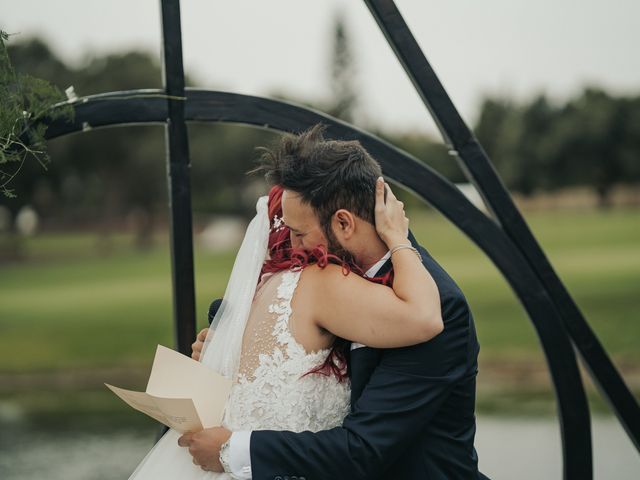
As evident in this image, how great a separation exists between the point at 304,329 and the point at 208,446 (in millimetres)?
405

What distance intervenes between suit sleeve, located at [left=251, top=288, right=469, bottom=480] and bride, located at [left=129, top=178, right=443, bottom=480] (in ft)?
0.29

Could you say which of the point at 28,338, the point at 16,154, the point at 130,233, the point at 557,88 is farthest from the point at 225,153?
the point at 16,154

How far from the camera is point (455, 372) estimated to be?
2.28 metres

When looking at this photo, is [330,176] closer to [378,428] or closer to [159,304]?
[378,428]

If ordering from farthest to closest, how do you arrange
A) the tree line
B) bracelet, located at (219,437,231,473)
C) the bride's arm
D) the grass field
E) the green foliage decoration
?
the tree line, the grass field, the green foliage decoration, bracelet, located at (219,437,231,473), the bride's arm

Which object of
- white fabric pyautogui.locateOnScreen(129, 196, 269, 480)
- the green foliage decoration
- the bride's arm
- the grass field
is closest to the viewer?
the bride's arm

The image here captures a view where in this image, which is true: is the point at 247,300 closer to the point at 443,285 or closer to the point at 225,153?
the point at 443,285

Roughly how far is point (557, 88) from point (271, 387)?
35842 millimetres

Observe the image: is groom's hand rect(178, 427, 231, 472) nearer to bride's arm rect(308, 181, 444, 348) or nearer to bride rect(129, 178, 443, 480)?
bride rect(129, 178, 443, 480)

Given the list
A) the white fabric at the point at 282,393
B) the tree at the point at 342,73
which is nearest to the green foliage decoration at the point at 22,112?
the white fabric at the point at 282,393

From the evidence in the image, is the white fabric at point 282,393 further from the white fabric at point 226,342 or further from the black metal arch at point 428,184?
the black metal arch at point 428,184

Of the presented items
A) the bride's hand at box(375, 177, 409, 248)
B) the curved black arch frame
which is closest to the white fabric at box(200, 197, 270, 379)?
the bride's hand at box(375, 177, 409, 248)

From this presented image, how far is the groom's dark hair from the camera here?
2285 millimetres

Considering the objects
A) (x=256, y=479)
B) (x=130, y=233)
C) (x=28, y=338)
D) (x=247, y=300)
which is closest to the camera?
(x=256, y=479)
